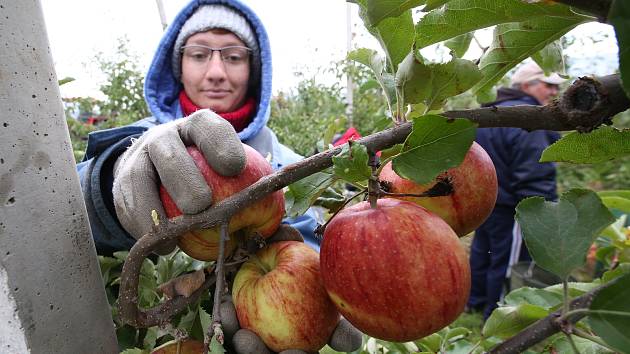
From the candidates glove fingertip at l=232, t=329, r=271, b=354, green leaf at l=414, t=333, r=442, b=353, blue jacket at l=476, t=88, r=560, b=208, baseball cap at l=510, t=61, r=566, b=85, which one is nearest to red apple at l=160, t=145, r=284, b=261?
glove fingertip at l=232, t=329, r=271, b=354

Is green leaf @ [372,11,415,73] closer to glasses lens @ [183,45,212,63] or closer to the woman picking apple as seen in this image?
the woman picking apple

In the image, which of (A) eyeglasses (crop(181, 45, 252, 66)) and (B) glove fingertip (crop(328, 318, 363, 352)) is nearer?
(B) glove fingertip (crop(328, 318, 363, 352))

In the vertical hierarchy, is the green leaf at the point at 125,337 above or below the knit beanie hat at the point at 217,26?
below

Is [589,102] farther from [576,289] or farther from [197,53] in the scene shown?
[197,53]

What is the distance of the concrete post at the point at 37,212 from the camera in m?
0.52

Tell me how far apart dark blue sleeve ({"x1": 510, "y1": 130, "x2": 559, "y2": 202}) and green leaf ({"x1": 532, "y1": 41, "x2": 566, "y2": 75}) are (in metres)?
2.18

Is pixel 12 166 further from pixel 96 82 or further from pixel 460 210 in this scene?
pixel 96 82

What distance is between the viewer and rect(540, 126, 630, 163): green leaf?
53 cm

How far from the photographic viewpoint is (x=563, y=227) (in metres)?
0.51

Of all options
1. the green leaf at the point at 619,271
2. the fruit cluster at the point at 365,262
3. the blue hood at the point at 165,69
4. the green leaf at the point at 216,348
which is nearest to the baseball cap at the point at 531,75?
the blue hood at the point at 165,69

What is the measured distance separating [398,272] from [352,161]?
14cm

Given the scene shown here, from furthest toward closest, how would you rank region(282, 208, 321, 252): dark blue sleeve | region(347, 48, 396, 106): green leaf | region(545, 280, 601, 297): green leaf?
1. region(282, 208, 321, 252): dark blue sleeve
2. region(545, 280, 601, 297): green leaf
3. region(347, 48, 396, 106): green leaf

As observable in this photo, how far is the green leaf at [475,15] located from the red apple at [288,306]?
1.16 feet

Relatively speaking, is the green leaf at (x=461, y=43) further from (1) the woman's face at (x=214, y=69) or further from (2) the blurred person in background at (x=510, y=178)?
(2) the blurred person in background at (x=510, y=178)
